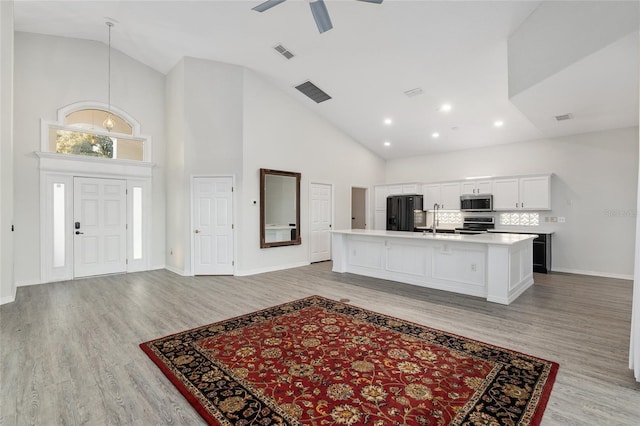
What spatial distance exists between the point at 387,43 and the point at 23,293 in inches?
277

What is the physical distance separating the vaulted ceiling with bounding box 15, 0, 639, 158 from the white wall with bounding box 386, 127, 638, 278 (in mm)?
345

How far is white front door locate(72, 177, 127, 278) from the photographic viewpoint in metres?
5.79

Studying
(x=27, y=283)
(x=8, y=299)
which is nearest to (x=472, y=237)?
(x=8, y=299)

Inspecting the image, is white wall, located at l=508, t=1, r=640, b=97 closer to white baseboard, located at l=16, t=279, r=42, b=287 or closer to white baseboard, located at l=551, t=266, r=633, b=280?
white baseboard, located at l=551, t=266, r=633, b=280

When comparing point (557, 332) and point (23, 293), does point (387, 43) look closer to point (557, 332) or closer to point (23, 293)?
point (557, 332)

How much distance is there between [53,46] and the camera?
218 inches

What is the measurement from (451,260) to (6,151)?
679cm

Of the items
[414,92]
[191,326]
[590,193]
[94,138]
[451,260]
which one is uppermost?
[414,92]

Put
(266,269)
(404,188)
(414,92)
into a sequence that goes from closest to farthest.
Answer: (414,92) → (266,269) → (404,188)

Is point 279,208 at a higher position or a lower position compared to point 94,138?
lower

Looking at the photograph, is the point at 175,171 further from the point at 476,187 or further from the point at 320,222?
the point at 476,187

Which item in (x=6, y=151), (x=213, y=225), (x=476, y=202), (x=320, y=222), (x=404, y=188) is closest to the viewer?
(x=6, y=151)

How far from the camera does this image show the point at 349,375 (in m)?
2.37

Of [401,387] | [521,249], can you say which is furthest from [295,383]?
[521,249]
